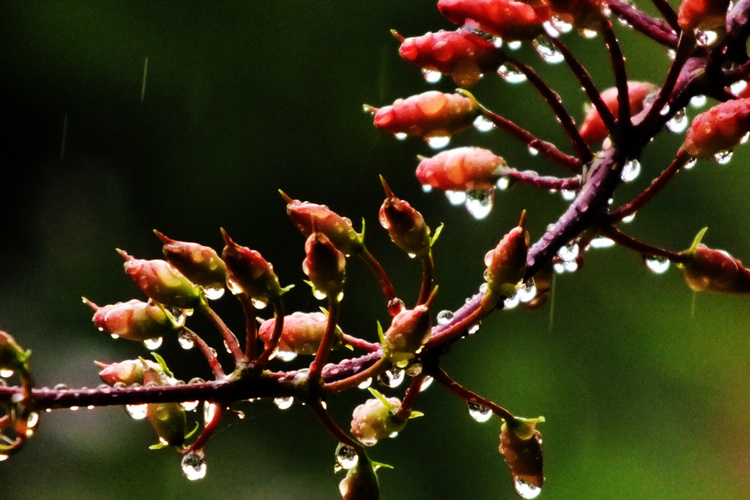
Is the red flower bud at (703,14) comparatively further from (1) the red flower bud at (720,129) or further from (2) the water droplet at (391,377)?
(2) the water droplet at (391,377)

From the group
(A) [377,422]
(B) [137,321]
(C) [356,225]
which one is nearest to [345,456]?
(A) [377,422]

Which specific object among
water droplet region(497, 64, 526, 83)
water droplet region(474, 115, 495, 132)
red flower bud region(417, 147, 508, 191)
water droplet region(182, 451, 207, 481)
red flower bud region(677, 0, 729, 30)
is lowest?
water droplet region(182, 451, 207, 481)

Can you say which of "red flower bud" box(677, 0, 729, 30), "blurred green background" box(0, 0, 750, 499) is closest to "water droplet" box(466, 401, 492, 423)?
"red flower bud" box(677, 0, 729, 30)

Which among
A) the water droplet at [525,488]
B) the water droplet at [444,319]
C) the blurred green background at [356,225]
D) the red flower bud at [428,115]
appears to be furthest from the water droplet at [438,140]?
the blurred green background at [356,225]

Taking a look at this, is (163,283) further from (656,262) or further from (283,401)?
(656,262)

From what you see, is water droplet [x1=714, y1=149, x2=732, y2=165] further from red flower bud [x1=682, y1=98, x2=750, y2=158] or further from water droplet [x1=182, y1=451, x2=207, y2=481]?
water droplet [x1=182, y1=451, x2=207, y2=481]
